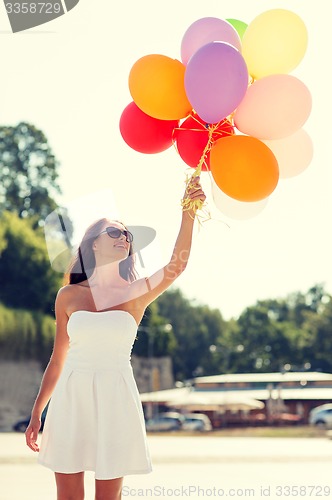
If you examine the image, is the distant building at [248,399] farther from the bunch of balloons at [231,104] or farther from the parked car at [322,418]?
the bunch of balloons at [231,104]

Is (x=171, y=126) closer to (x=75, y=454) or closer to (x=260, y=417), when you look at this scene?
(x=75, y=454)

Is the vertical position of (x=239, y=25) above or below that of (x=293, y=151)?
above

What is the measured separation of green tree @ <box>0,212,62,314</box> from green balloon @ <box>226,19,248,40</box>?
36.9 m

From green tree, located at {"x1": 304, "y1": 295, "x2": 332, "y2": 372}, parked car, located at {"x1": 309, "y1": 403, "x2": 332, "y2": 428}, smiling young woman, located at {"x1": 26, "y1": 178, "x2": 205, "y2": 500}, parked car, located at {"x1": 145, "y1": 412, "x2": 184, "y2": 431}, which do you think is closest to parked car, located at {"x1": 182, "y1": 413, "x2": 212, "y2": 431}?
parked car, located at {"x1": 145, "y1": 412, "x2": 184, "y2": 431}

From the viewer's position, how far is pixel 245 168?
4391mm

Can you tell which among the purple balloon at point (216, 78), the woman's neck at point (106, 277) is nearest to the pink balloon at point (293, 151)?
the purple balloon at point (216, 78)

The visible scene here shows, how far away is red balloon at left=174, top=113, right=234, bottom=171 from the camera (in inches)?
188

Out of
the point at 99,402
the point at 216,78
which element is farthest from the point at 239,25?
the point at 99,402

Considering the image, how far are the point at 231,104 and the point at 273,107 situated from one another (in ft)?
0.75

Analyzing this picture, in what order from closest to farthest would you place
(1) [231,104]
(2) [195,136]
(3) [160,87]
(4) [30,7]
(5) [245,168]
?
(5) [245,168]
(1) [231,104]
(3) [160,87]
(2) [195,136]
(4) [30,7]

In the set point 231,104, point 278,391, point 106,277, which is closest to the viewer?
point 106,277

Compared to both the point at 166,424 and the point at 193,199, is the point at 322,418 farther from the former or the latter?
the point at 193,199

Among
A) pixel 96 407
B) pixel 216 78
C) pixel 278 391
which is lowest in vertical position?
pixel 278 391

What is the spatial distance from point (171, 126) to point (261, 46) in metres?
0.63
